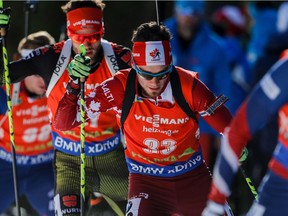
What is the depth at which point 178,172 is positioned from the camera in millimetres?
7188

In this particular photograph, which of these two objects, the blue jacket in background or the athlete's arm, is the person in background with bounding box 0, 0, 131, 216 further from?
the blue jacket in background

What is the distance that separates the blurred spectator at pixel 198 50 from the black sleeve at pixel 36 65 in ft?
10.7

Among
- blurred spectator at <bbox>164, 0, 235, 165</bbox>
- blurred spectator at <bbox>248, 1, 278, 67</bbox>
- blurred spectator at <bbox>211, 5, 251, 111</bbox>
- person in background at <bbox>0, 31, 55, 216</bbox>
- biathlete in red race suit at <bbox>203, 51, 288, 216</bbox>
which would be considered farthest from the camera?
blurred spectator at <bbox>211, 5, 251, 111</bbox>

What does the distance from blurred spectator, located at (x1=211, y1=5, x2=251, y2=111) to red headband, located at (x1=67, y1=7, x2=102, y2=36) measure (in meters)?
4.58

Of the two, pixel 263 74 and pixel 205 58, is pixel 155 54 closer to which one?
pixel 205 58

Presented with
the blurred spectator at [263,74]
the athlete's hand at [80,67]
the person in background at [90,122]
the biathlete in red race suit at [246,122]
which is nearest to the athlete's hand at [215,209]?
the biathlete in red race suit at [246,122]

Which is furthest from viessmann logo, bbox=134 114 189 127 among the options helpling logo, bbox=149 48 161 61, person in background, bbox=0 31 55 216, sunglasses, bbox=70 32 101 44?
person in background, bbox=0 31 55 216

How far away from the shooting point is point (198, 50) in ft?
35.8

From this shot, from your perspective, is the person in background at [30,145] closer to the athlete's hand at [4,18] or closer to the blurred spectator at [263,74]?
the athlete's hand at [4,18]

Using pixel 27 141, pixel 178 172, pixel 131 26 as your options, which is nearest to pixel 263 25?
pixel 131 26

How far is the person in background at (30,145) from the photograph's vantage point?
8.66 meters

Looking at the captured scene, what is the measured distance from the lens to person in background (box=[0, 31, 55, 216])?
8656 millimetres

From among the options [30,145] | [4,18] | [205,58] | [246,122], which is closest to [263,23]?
[205,58]

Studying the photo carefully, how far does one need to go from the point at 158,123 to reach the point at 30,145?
88.9 inches
